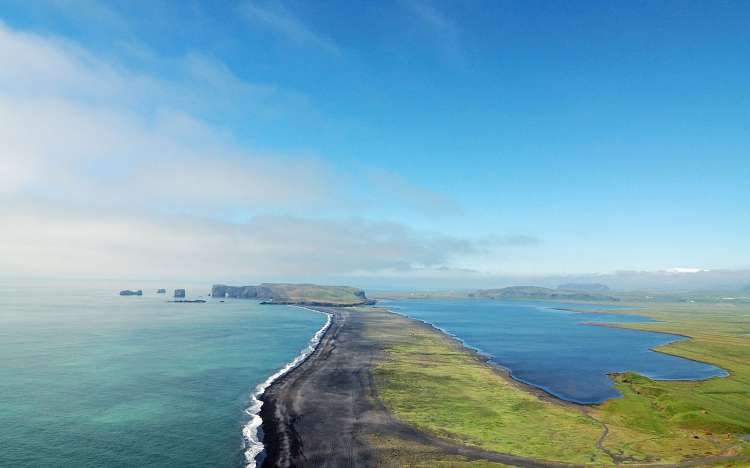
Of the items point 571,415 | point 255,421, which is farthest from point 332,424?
point 571,415

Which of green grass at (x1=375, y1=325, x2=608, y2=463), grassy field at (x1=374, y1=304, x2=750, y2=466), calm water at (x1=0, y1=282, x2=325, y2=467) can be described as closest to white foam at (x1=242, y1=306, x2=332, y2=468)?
calm water at (x1=0, y1=282, x2=325, y2=467)

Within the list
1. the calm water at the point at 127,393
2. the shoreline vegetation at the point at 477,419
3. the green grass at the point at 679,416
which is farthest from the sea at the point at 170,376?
the green grass at the point at 679,416

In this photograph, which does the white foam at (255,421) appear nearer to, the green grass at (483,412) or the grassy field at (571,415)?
the green grass at (483,412)

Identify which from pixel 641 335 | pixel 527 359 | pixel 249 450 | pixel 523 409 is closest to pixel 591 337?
pixel 641 335

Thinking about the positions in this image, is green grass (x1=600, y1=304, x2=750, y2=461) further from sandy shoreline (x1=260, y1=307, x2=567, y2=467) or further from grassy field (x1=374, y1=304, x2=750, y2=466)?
sandy shoreline (x1=260, y1=307, x2=567, y2=467)

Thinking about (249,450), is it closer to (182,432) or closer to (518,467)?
(182,432)

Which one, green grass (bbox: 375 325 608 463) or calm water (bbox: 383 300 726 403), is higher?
green grass (bbox: 375 325 608 463)
